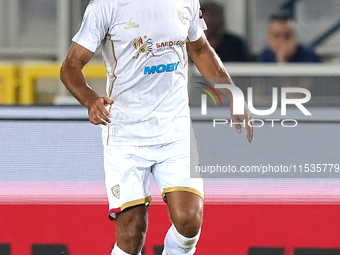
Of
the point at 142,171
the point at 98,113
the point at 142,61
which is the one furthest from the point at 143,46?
the point at 142,171

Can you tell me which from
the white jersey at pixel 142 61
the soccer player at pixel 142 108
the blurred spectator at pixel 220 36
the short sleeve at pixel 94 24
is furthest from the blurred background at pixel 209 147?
the short sleeve at pixel 94 24

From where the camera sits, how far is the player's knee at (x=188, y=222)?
206 cm

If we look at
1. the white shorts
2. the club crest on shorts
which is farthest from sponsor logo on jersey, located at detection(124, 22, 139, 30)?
the club crest on shorts

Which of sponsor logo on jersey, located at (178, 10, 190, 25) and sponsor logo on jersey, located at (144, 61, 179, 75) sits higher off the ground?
sponsor logo on jersey, located at (178, 10, 190, 25)

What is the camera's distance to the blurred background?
269 centimetres

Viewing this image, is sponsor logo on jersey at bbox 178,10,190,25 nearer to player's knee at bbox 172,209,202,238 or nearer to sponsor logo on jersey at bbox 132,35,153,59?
sponsor logo on jersey at bbox 132,35,153,59

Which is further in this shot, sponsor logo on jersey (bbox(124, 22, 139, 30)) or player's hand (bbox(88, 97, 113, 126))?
sponsor logo on jersey (bbox(124, 22, 139, 30))

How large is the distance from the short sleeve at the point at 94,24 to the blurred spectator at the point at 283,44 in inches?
59.3

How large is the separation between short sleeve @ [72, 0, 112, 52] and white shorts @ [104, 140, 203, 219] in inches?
15.8

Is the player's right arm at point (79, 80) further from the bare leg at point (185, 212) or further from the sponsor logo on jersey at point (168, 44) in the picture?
the bare leg at point (185, 212)

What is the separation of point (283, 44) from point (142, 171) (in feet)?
5.30

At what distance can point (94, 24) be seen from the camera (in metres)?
2.01

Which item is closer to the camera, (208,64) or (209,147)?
(208,64)

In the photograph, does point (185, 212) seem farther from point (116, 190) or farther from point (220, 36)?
point (220, 36)
